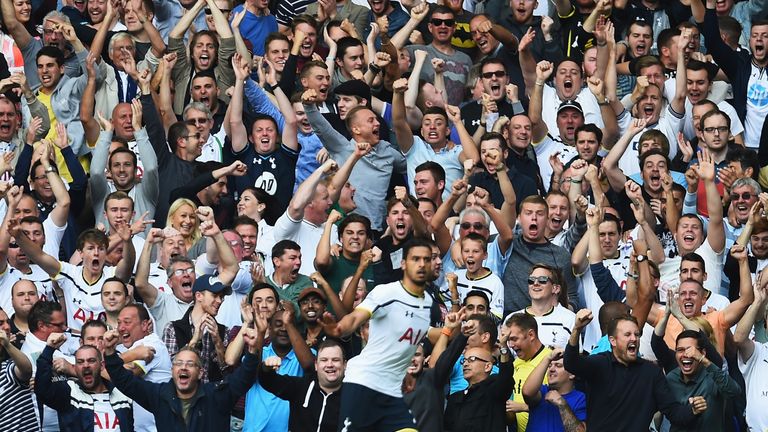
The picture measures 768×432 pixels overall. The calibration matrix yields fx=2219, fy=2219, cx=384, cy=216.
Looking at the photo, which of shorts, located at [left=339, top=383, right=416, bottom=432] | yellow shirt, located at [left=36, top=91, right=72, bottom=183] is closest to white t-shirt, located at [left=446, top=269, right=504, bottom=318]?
shorts, located at [left=339, top=383, right=416, bottom=432]

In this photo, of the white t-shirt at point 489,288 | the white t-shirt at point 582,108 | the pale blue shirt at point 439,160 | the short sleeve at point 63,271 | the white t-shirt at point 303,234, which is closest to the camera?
the white t-shirt at point 489,288

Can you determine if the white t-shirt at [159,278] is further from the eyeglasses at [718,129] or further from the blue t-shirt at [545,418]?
the eyeglasses at [718,129]

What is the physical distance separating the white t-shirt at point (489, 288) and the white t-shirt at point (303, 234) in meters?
1.32

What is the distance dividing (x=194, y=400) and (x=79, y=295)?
2.04m

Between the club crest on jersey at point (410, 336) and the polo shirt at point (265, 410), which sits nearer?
the club crest on jersey at point (410, 336)

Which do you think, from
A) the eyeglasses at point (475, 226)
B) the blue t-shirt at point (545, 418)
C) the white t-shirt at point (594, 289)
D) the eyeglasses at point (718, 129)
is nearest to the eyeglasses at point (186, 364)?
the blue t-shirt at point (545, 418)

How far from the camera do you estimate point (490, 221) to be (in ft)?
63.1

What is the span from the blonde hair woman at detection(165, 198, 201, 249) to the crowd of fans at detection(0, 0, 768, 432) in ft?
0.27

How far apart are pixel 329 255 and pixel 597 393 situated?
9.20 feet

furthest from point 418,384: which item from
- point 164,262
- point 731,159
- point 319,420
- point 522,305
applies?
point 731,159

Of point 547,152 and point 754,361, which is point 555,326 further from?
point 547,152

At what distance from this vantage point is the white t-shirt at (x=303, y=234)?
18562mm

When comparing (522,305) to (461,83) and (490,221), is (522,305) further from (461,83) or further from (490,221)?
(461,83)

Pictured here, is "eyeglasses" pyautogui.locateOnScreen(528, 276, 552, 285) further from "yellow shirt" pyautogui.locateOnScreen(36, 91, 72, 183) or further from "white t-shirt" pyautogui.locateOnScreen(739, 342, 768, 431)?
"yellow shirt" pyautogui.locateOnScreen(36, 91, 72, 183)
